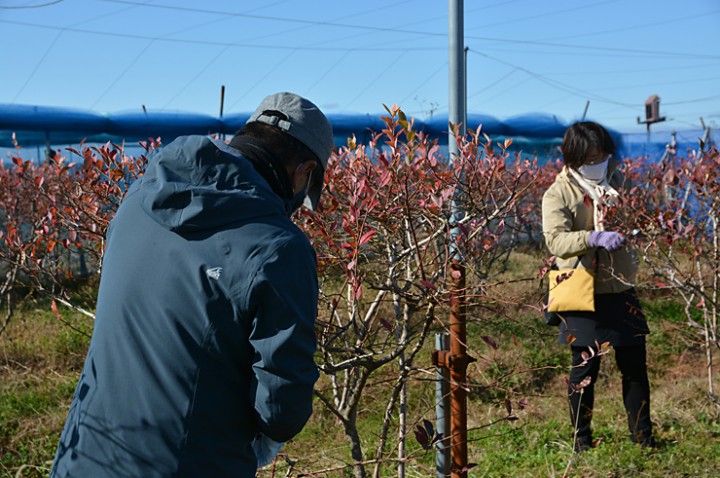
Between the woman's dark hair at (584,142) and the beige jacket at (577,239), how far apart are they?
99 mm

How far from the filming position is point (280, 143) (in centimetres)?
162

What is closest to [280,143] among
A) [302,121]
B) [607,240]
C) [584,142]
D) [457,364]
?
[302,121]

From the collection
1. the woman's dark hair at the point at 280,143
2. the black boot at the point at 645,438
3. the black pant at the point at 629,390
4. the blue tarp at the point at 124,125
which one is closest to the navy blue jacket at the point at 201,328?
the woman's dark hair at the point at 280,143

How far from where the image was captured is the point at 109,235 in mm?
1679

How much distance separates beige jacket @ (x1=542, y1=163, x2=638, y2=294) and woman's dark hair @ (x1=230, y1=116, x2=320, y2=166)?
212cm

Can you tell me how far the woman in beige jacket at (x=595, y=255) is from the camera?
3.50 metres

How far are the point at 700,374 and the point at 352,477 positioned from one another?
3.30 meters

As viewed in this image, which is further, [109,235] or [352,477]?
[352,477]

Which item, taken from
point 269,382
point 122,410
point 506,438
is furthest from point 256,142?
point 506,438

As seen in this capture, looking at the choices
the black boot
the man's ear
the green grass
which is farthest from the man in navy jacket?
the black boot

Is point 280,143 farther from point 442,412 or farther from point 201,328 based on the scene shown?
point 442,412

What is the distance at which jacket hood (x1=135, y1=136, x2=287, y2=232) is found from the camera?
1450 mm

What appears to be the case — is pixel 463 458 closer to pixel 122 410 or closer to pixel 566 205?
pixel 122 410

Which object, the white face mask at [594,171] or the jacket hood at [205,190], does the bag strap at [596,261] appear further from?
the jacket hood at [205,190]
